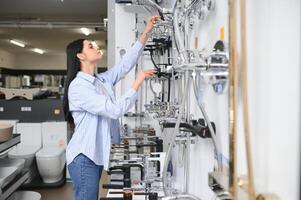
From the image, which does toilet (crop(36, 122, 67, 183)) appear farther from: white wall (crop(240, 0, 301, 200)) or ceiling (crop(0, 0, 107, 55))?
white wall (crop(240, 0, 301, 200))

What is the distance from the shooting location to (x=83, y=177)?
1.78 m

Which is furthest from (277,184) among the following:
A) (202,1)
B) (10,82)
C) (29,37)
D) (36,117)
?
(10,82)

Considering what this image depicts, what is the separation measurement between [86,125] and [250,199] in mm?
1210

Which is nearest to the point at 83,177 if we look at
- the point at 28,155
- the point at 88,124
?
the point at 88,124

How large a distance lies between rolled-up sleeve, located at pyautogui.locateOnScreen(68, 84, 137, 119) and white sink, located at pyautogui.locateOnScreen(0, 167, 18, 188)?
1506 millimetres

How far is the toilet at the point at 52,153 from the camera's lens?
13.7 ft

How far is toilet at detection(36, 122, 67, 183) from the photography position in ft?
13.7

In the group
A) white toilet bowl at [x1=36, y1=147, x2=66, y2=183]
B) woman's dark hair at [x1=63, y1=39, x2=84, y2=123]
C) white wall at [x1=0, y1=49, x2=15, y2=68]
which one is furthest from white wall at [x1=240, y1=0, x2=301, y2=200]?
white wall at [x1=0, y1=49, x2=15, y2=68]

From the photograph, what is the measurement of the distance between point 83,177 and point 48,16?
5.88 m

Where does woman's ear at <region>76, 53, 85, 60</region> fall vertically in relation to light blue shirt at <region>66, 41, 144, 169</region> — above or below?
above

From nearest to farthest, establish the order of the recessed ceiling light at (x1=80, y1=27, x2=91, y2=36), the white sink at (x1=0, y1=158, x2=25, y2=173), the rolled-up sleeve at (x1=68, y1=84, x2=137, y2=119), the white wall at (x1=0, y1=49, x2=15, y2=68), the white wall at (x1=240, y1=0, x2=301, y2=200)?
the white wall at (x1=240, y1=0, x2=301, y2=200), the rolled-up sleeve at (x1=68, y1=84, x2=137, y2=119), the white sink at (x1=0, y1=158, x2=25, y2=173), the recessed ceiling light at (x1=80, y1=27, x2=91, y2=36), the white wall at (x1=0, y1=49, x2=15, y2=68)

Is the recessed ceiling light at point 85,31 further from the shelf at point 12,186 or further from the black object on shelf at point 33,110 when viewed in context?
the shelf at point 12,186

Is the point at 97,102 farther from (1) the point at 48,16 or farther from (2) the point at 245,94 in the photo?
(1) the point at 48,16

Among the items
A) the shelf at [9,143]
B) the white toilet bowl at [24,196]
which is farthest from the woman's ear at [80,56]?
the white toilet bowl at [24,196]
